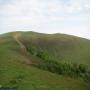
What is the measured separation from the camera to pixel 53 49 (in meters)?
90.9

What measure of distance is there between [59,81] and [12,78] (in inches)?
257

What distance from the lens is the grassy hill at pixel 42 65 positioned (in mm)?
54469

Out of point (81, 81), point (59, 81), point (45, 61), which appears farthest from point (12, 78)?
point (45, 61)

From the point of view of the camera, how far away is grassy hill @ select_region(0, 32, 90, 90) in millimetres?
54469

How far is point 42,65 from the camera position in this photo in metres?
65.4

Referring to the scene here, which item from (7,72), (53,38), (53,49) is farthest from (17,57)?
(53,38)

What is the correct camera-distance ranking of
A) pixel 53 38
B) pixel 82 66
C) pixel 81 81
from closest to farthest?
pixel 81 81
pixel 82 66
pixel 53 38

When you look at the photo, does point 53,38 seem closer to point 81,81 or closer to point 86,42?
point 86,42

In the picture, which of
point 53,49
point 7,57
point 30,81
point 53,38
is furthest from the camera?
point 53,38

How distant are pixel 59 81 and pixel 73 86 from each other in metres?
2.40

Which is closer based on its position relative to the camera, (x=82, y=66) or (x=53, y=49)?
(x=82, y=66)

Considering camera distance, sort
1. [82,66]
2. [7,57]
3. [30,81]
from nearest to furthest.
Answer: [30,81] < [7,57] < [82,66]

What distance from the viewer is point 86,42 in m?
102

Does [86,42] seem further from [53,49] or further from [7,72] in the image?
[7,72]
